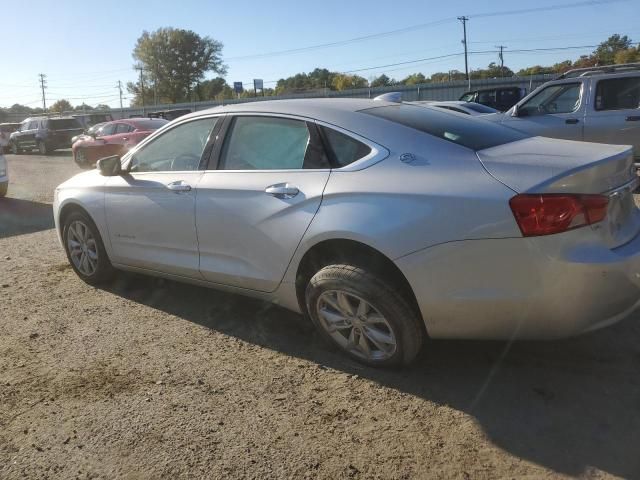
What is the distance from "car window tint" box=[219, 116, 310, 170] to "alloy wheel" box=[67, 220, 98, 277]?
175 centimetres

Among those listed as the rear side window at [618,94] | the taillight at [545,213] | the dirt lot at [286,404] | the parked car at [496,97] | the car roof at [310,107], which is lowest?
the dirt lot at [286,404]

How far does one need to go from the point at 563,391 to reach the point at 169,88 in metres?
93.6

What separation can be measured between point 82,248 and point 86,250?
0.07m

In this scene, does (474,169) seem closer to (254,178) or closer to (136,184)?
(254,178)

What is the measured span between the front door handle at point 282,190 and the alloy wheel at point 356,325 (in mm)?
627

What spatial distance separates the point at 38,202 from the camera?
10.9m

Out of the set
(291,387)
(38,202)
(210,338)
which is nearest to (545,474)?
(291,387)

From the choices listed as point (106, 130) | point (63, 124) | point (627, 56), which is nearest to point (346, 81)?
point (627, 56)

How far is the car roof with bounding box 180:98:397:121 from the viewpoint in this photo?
3.53 metres

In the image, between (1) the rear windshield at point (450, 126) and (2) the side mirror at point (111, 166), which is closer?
(1) the rear windshield at point (450, 126)

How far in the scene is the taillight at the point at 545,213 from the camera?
2627mm

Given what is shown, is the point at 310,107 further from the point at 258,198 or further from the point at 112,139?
the point at 112,139

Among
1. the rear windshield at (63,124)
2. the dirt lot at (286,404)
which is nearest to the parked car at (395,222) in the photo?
the dirt lot at (286,404)

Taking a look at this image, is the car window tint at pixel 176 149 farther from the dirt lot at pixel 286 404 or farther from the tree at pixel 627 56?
the tree at pixel 627 56
